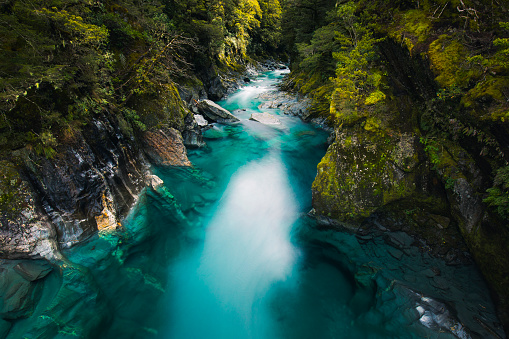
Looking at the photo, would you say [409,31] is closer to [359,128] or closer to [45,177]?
[359,128]

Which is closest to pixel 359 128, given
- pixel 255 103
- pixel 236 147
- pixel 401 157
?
pixel 401 157

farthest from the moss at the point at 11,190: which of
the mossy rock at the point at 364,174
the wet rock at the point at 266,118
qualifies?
the wet rock at the point at 266,118

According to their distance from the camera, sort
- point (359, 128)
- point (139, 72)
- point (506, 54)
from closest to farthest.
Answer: point (506, 54)
point (359, 128)
point (139, 72)

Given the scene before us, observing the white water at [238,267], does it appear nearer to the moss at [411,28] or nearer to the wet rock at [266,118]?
the moss at [411,28]

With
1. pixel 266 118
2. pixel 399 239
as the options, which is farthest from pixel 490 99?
pixel 266 118

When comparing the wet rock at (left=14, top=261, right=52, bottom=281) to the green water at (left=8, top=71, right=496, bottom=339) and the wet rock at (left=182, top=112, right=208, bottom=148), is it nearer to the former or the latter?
the green water at (left=8, top=71, right=496, bottom=339)

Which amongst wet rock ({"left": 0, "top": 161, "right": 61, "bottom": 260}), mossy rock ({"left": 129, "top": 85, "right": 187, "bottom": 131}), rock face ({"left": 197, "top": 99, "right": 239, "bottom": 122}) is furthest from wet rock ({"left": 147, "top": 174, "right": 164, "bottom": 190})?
rock face ({"left": 197, "top": 99, "right": 239, "bottom": 122})
